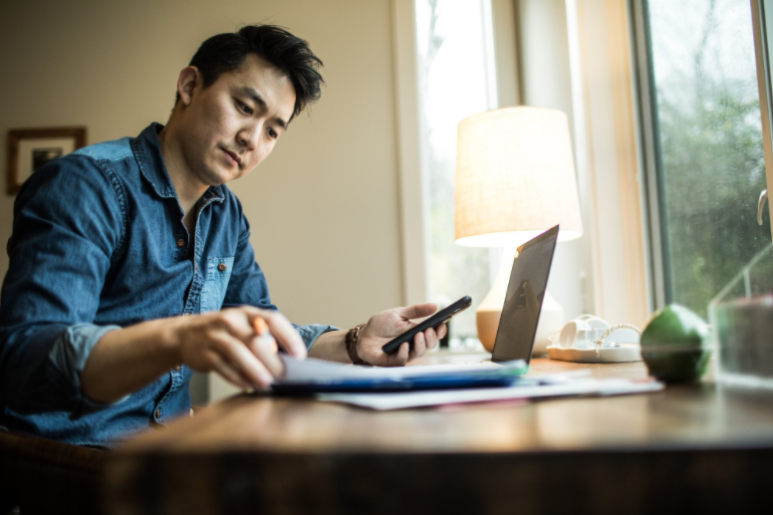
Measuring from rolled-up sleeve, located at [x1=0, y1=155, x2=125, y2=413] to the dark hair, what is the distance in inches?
16.9

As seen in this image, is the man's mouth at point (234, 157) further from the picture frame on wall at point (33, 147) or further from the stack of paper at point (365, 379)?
the picture frame on wall at point (33, 147)

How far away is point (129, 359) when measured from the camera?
0.55 meters

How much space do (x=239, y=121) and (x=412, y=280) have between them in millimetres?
1229

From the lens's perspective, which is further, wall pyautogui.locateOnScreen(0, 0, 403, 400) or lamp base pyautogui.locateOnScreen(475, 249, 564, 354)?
wall pyautogui.locateOnScreen(0, 0, 403, 400)

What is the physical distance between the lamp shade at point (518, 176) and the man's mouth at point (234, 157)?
23.7 inches

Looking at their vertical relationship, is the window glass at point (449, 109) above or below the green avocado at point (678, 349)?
above

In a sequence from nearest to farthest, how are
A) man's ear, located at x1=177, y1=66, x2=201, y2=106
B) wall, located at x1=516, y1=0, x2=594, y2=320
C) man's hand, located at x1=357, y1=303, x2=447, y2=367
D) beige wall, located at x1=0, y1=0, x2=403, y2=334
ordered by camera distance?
man's hand, located at x1=357, y1=303, x2=447, y2=367
man's ear, located at x1=177, y1=66, x2=201, y2=106
wall, located at x1=516, y1=0, x2=594, y2=320
beige wall, located at x1=0, y1=0, x2=403, y2=334

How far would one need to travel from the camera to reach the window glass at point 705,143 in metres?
1.28

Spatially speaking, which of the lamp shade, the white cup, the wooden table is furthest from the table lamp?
the wooden table

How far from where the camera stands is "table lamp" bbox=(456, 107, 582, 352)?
4.26ft

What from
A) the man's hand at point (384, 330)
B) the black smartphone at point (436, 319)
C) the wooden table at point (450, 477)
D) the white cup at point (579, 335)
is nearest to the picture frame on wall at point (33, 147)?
the man's hand at point (384, 330)

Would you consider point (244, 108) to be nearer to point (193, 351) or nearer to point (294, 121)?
point (193, 351)

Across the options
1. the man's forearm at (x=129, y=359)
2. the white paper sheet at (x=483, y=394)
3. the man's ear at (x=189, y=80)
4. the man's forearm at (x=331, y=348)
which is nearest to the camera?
the white paper sheet at (x=483, y=394)

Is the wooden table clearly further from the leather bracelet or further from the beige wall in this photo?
the beige wall
